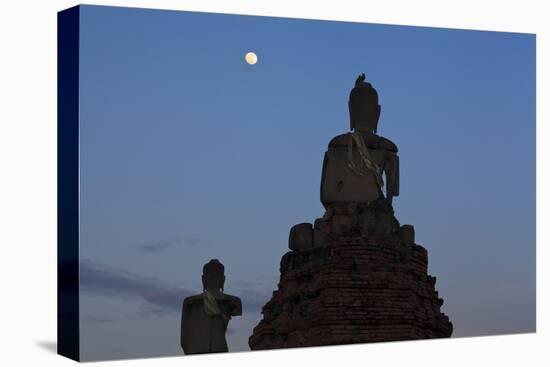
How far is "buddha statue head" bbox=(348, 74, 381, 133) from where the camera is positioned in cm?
1773

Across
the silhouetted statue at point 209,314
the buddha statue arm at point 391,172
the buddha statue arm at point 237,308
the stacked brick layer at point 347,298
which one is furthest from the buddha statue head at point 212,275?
the buddha statue arm at point 391,172

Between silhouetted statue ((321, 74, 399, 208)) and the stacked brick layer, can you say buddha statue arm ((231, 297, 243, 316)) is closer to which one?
the stacked brick layer

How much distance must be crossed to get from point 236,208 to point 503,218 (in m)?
3.58

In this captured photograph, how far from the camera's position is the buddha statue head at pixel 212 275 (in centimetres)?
1688

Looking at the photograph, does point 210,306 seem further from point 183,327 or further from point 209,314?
point 183,327

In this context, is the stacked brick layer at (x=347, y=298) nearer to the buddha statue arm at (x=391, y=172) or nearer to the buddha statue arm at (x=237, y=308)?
the buddha statue arm at (x=237, y=308)

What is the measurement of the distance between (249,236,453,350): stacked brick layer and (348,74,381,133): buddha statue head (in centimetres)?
128

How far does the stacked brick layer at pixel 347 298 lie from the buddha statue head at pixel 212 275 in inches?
27.7

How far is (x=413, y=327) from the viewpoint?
59.1ft

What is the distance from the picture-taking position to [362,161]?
1792 cm

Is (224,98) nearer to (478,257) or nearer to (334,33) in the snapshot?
(334,33)

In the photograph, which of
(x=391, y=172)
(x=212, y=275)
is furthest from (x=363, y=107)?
(x=212, y=275)

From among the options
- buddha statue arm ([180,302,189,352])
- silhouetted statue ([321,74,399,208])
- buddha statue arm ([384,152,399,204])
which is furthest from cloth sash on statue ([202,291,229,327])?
buddha statue arm ([384,152,399,204])

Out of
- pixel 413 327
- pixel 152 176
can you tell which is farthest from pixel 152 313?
pixel 413 327
